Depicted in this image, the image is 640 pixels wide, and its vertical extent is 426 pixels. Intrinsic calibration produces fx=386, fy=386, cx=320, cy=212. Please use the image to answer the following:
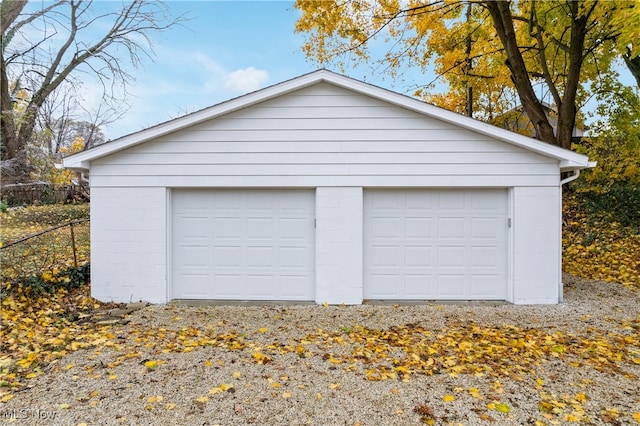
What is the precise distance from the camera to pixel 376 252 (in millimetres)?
6426

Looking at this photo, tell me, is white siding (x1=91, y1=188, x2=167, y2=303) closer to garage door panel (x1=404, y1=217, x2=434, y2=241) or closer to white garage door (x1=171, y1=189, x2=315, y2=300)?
white garage door (x1=171, y1=189, x2=315, y2=300)

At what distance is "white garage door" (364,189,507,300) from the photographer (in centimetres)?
638

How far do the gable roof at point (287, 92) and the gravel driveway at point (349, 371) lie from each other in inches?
104

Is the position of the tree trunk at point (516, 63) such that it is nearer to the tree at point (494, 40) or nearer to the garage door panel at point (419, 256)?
the tree at point (494, 40)

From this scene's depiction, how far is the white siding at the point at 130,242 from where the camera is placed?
629 centimetres

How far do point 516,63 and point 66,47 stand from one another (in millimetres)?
17860

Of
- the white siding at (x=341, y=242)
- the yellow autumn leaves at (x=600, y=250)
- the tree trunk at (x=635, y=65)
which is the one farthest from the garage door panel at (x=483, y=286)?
the tree trunk at (x=635, y=65)

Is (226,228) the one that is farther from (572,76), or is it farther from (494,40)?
(494,40)

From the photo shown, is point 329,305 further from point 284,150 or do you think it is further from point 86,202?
point 86,202

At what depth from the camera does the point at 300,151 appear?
20.5 feet

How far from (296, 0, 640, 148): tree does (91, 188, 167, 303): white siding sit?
295 inches

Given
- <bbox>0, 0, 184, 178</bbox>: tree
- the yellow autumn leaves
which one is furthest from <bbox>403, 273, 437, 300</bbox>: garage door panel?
<bbox>0, 0, 184, 178</bbox>: tree

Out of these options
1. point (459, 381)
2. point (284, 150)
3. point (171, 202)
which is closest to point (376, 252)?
point (284, 150)

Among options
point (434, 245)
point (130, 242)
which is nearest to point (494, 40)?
point (434, 245)
